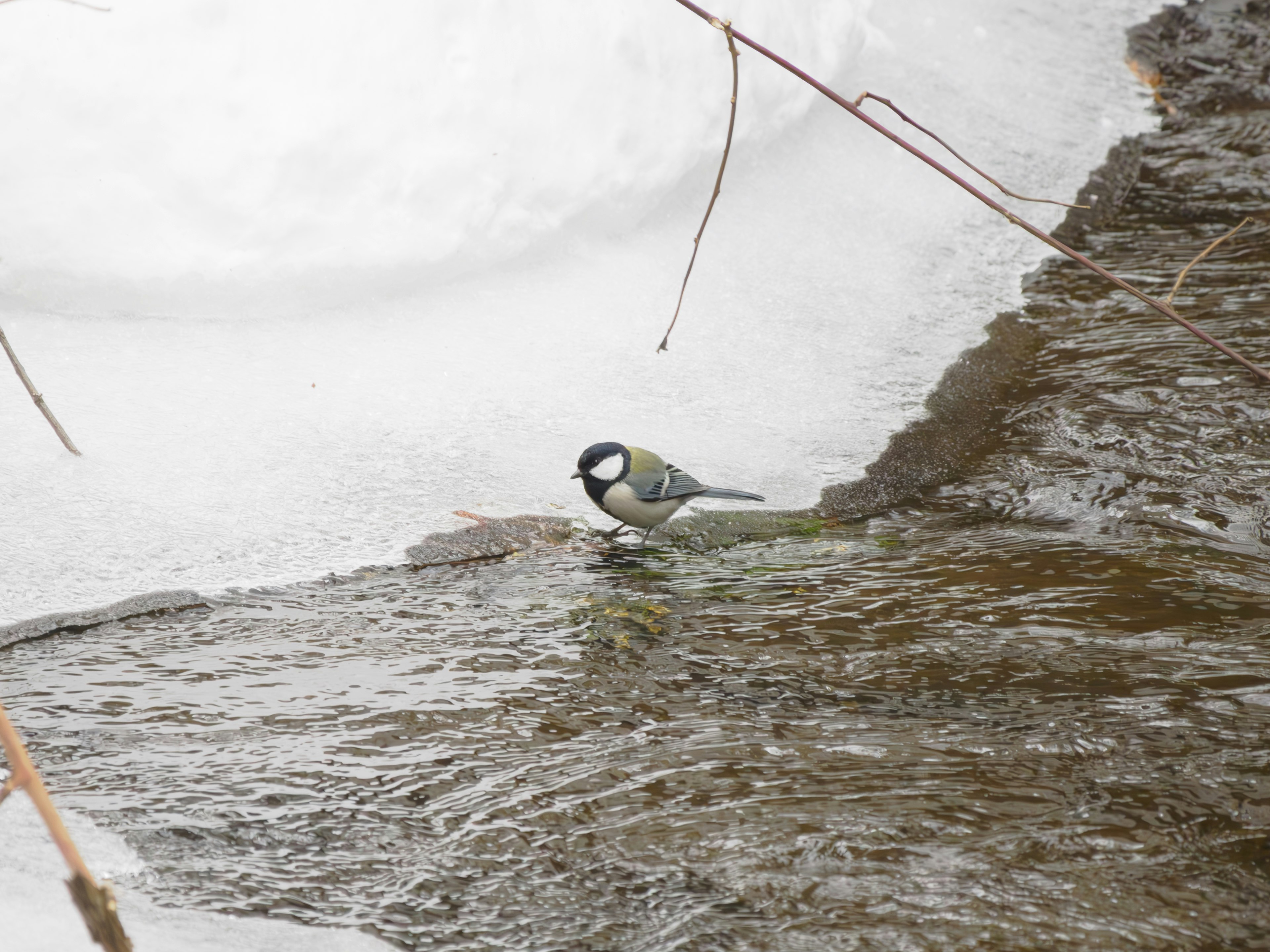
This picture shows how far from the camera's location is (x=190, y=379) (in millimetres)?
3828

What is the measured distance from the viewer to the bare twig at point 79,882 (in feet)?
2.58

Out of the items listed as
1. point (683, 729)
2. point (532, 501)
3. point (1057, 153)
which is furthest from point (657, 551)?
point (1057, 153)

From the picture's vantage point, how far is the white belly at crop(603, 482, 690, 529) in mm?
3219

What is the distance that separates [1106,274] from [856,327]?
9.63 feet

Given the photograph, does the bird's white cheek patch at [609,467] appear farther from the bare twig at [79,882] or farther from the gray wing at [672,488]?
the bare twig at [79,882]

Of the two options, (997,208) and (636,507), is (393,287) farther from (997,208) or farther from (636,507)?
(997,208)

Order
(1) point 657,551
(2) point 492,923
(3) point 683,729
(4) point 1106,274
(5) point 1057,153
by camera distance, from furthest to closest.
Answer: (5) point 1057,153
(1) point 657,551
(3) point 683,729
(2) point 492,923
(4) point 1106,274

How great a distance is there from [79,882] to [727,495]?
275cm

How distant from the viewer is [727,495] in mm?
3443

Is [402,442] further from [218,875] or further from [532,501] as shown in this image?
[218,875]

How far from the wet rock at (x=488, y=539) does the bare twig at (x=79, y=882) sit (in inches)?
91.6

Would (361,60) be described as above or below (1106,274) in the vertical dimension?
above

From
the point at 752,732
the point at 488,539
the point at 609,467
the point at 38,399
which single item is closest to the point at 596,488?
the point at 609,467

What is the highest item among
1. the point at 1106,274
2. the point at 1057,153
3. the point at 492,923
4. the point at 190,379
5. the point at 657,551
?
the point at 1057,153
